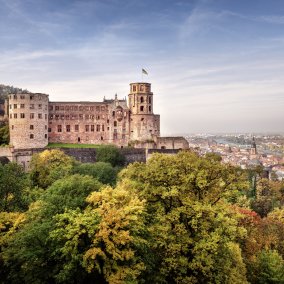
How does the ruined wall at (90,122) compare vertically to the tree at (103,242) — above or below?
above

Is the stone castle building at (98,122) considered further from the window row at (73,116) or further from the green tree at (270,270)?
the green tree at (270,270)

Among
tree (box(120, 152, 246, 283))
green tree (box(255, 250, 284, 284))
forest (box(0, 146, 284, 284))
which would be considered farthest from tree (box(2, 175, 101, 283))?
green tree (box(255, 250, 284, 284))

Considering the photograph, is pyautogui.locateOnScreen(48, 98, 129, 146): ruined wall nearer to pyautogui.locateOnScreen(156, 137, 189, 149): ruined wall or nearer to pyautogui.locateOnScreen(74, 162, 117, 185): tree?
pyautogui.locateOnScreen(156, 137, 189, 149): ruined wall

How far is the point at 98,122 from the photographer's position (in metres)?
90.6

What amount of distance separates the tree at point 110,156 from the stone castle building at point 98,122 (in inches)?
356

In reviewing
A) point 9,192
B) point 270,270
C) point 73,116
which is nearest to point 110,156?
point 73,116

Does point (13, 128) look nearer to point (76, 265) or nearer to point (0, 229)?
point (0, 229)

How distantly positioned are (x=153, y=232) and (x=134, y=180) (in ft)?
21.5

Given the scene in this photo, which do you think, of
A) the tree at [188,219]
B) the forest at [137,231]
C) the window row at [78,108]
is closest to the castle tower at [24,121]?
the window row at [78,108]

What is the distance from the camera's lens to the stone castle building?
81812mm

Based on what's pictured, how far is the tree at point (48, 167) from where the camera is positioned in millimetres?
56000

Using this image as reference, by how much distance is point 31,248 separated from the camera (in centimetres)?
2503

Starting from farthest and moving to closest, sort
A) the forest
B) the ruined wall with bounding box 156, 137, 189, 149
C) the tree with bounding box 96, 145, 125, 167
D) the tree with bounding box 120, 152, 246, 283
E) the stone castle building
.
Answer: the ruined wall with bounding box 156, 137, 189, 149
the stone castle building
the tree with bounding box 96, 145, 125, 167
the tree with bounding box 120, 152, 246, 283
the forest

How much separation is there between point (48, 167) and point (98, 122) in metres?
30.8
